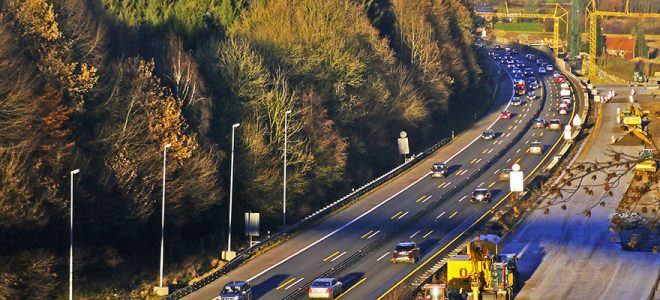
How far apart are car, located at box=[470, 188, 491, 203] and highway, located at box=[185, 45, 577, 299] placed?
1.47ft

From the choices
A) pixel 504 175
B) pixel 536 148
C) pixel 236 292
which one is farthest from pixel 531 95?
pixel 236 292

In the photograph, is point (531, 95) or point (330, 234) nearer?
point (330, 234)

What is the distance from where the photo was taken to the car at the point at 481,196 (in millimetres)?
76625

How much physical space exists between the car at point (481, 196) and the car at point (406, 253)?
17933 mm

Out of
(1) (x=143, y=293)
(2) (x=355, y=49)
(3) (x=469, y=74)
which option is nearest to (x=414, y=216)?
(1) (x=143, y=293)

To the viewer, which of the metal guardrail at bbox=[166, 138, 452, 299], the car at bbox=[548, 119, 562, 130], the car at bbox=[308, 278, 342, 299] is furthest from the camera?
the car at bbox=[548, 119, 562, 130]

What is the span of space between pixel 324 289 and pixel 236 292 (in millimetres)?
3768

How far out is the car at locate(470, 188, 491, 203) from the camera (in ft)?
251

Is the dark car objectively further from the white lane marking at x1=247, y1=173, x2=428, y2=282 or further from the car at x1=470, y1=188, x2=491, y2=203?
the car at x1=470, y1=188, x2=491, y2=203

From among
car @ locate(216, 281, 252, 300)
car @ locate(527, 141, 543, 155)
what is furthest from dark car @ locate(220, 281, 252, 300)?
car @ locate(527, 141, 543, 155)

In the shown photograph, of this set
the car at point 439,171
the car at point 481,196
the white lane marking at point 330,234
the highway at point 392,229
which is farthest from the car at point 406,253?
the car at point 439,171

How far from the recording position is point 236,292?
49.3 m

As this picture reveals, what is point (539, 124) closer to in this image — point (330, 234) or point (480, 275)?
point (330, 234)

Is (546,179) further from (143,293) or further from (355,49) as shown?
(143,293)
